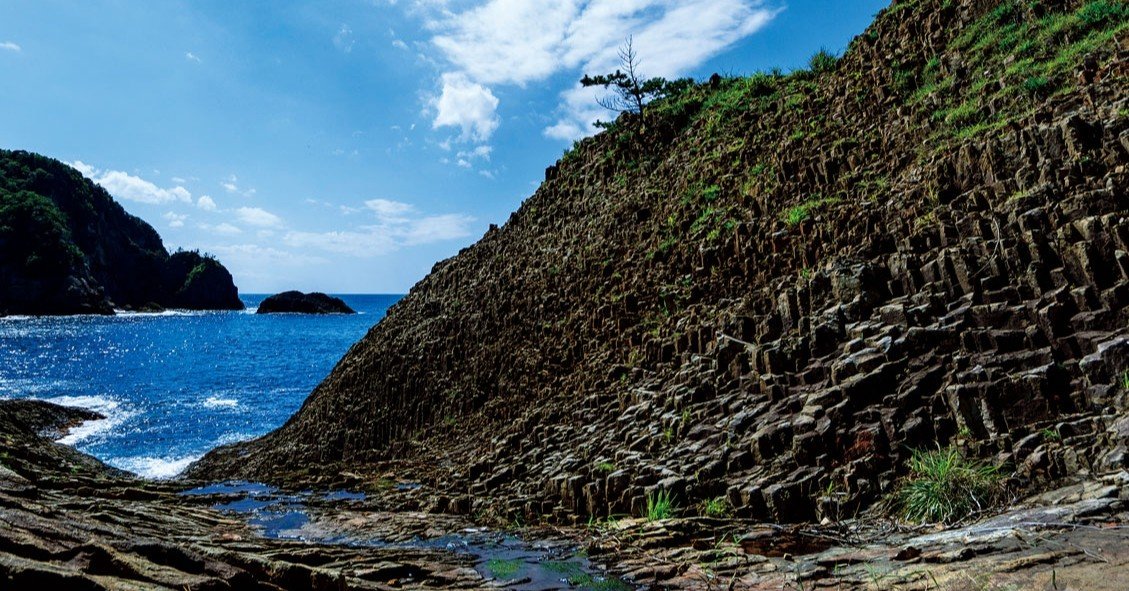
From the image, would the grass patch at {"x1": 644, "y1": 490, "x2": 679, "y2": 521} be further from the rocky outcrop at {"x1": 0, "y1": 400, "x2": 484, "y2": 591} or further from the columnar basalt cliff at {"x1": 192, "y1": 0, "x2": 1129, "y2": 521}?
the rocky outcrop at {"x1": 0, "y1": 400, "x2": 484, "y2": 591}

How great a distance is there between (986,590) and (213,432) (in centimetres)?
4081

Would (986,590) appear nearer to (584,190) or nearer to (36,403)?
(584,190)

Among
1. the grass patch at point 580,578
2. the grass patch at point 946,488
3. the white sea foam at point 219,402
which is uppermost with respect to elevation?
the white sea foam at point 219,402

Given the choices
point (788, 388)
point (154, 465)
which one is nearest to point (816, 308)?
point (788, 388)

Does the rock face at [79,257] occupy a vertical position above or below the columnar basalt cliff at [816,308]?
above

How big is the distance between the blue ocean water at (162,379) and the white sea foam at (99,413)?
70 mm

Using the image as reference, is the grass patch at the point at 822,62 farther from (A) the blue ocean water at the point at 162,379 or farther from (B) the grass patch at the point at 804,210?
(A) the blue ocean water at the point at 162,379

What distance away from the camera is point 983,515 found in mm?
7473

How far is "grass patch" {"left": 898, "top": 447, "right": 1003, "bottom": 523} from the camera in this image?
7766mm

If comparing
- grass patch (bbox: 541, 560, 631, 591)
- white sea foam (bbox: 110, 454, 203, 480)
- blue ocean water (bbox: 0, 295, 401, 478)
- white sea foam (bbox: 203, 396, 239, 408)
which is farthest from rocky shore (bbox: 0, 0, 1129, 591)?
white sea foam (bbox: 203, 396, 239, 408)

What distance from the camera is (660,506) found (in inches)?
415

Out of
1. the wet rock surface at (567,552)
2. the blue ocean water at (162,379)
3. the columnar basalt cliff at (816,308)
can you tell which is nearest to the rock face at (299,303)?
the blue ocean water at (162,379)

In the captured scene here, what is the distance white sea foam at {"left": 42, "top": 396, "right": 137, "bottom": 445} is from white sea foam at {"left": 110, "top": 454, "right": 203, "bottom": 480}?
17.3 ft

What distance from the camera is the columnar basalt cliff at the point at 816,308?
9.06m
